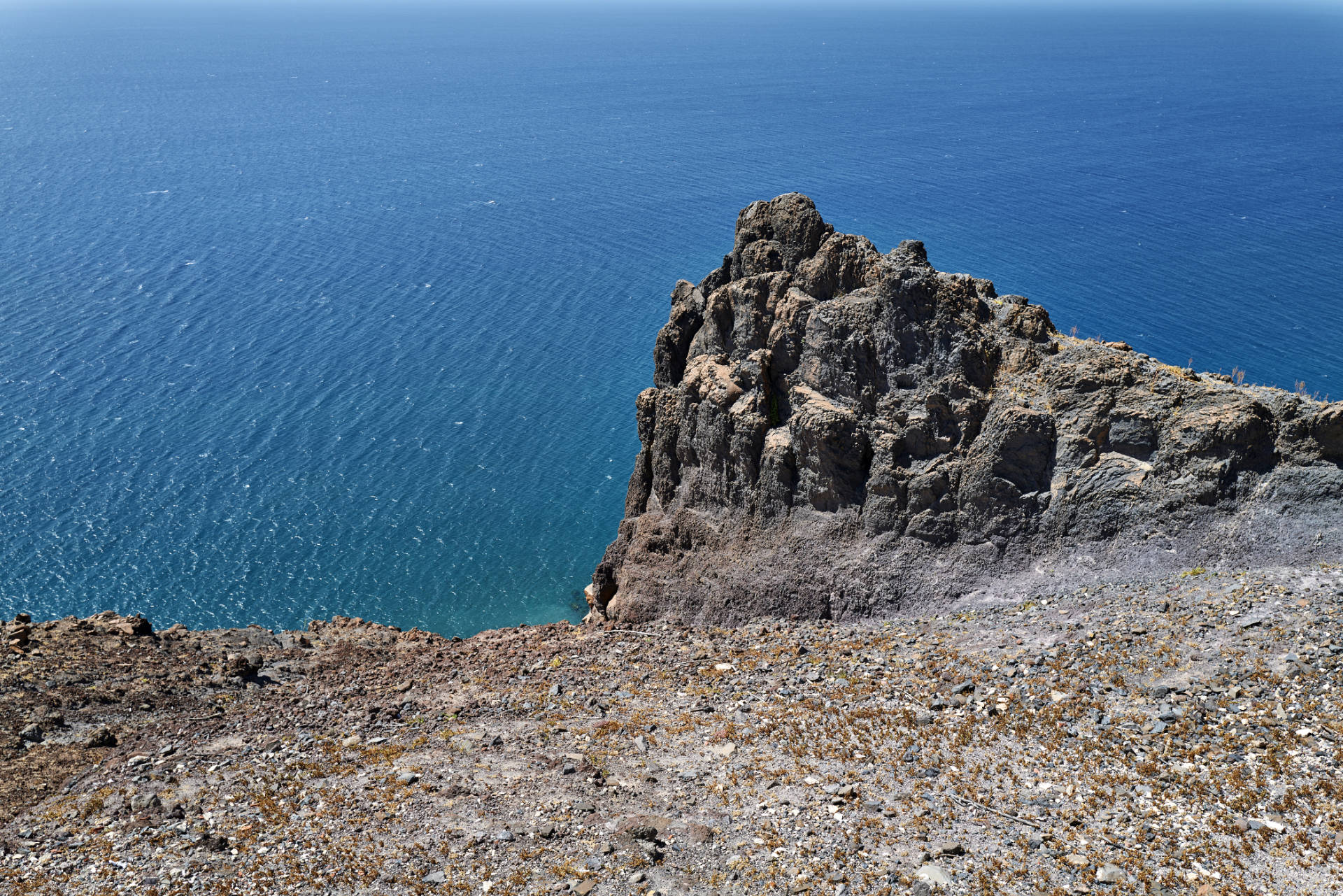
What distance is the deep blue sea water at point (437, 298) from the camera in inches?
2333

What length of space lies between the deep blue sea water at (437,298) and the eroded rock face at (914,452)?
20668mm

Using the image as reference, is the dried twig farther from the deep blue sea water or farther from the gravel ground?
the deep blue sea water

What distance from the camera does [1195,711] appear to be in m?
21.9

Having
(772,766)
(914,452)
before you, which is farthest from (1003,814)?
(914,452)

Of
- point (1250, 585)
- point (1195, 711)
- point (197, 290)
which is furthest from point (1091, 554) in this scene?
point (197, 290)

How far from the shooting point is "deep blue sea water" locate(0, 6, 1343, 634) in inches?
2333

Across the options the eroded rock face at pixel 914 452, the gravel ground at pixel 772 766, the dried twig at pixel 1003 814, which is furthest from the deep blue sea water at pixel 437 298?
the dried twig at pixel 1003 814

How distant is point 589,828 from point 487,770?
4.05 metres

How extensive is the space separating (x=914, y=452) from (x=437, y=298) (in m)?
77.1

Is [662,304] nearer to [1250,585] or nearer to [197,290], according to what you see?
[197,290]

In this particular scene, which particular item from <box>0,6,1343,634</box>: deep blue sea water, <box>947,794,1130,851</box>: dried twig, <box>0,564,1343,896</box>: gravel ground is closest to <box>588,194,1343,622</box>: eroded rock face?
<box>0,564,1343,896</box>: gravel ground

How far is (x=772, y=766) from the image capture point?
23.4 m

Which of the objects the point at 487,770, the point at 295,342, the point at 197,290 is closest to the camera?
the point at 487,770

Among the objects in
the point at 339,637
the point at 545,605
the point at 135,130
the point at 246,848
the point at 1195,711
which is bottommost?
the point at 545,605
